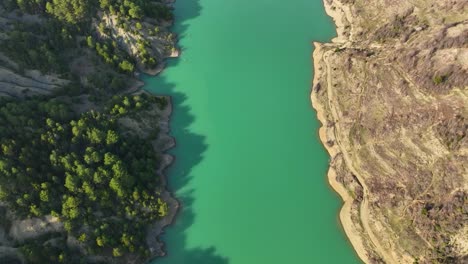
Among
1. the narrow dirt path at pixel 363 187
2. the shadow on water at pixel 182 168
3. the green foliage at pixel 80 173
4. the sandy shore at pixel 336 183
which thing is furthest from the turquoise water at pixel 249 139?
the green foliage at pixel 80 173

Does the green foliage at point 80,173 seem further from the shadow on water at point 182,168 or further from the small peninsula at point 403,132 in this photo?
the small peninsula at point 403,132

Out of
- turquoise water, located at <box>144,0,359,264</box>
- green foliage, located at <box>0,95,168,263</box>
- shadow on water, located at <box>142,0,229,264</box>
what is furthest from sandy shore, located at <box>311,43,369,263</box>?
green foliage, located at <box>0,95,168,263</box>

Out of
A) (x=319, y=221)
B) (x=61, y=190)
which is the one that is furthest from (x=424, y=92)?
(x=61, y=190)

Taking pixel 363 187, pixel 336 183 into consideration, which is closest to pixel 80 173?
pixel 336 183

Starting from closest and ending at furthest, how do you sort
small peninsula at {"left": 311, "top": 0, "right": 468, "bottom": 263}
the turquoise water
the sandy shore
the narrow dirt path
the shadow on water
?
small peninsula at {"left": 311, "top": 0, "right": 468, "bottom": 263} → the narrow dirt path → the sandy shore → the shadow on water → the turquoise water

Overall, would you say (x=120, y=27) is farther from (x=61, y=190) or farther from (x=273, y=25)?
(x=61, y=190)

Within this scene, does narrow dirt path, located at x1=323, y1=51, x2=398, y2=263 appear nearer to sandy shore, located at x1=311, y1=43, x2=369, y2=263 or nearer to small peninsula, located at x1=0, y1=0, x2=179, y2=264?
sandy shore, located at x1=311, y1=43, x2=369, y2=263

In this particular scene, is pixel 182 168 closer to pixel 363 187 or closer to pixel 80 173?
pixel 80 173
